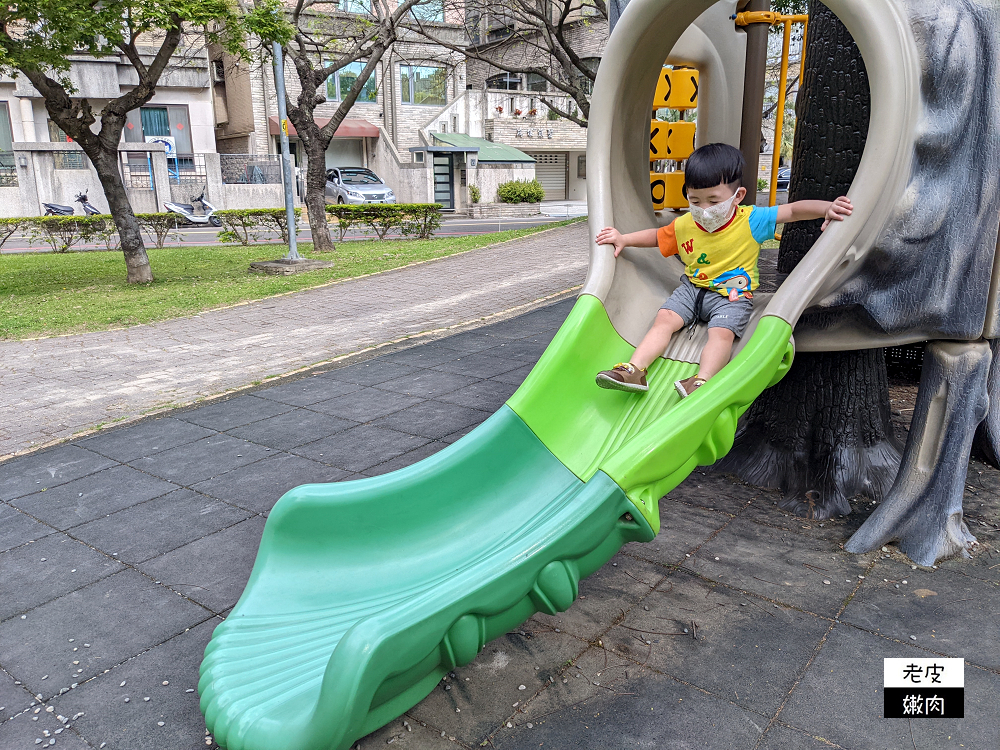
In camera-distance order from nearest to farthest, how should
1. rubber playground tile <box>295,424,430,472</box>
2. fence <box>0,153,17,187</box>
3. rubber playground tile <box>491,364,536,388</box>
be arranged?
rubber playground tile <box>295,424,430,472</box> < rubber playground tile <box>491,364,536,388</box> < fence <box>0,153,17,187</box>

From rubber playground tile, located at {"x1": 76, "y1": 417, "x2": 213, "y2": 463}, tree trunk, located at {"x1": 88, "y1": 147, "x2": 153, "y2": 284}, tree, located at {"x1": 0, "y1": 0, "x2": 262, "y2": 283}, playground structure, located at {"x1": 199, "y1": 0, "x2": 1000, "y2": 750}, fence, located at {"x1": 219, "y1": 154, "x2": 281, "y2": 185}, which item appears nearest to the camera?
playground structure, located at {"x1": 199, "y1": 0, "x2": 1000, "y2": 750}

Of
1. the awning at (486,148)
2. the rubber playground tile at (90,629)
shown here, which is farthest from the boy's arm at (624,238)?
the awning at (486,148)

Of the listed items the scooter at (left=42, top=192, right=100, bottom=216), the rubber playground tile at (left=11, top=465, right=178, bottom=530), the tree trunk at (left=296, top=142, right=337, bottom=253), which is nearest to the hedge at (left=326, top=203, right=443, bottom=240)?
the tree trunk at (left=296, top=142, right=337, bottom=253)

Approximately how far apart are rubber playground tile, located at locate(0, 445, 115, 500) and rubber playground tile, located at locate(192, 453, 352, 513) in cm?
88

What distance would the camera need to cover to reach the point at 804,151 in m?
4.03

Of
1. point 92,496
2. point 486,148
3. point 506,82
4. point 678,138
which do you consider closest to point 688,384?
point 678,138

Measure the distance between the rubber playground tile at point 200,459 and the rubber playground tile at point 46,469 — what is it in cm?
30

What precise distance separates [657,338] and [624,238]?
54 cm

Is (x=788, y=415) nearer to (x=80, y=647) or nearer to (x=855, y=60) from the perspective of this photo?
(x=855, y=60)

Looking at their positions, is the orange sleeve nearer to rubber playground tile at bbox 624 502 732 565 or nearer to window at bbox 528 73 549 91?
rubber playground tile at bbox 624 502 732 565

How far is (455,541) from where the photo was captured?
9.43 ft

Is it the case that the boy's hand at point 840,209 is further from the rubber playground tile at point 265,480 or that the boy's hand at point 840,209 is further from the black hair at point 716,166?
the rubber playground tile at point 265,480

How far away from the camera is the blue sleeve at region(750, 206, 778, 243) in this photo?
129 inches

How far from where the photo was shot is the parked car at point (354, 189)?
26234mm
